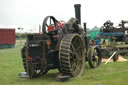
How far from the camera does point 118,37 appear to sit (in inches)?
807

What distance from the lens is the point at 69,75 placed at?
6.53 metres

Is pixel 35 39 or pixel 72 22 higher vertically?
pixel 72 22

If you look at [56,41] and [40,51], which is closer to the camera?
[40,51]

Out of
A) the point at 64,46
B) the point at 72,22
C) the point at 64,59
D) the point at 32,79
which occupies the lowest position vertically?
the point at 32,79

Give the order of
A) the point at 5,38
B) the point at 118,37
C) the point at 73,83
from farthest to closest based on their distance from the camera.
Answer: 1. the point at 5,38
2. the point at 118,37
3. the point at 73,83

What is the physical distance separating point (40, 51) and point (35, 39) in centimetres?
49

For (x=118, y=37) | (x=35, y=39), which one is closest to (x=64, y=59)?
(x=35, y=39)

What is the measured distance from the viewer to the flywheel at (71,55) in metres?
6.30

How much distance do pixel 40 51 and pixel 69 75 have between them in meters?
1.20

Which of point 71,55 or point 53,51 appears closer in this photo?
point 53,51

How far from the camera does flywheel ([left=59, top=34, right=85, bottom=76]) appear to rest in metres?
6.30

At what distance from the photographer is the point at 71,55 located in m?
6.83

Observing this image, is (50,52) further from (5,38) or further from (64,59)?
(5,38)

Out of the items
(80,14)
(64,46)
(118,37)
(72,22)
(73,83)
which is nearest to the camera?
(73,83)
